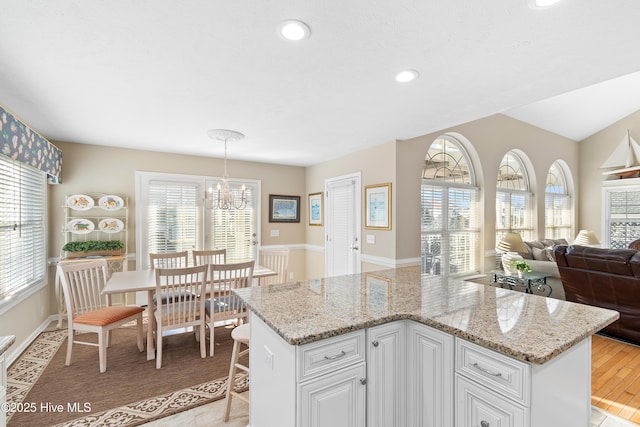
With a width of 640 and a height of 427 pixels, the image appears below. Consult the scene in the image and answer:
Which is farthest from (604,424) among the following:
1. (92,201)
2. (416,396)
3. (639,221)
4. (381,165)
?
(639,221)

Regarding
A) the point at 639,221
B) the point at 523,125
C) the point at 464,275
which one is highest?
the point at 523,125

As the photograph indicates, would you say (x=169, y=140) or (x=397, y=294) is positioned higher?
(x=169, y=140)

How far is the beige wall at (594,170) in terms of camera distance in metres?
6.30

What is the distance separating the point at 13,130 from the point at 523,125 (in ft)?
23.2

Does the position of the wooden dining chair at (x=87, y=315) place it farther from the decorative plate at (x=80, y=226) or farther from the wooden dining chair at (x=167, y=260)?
the decorative plate at (x=80, y=226)

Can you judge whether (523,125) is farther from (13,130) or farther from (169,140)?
(13,130)

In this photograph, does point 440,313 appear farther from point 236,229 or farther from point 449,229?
point 236,229

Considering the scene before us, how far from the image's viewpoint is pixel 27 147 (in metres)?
2.94

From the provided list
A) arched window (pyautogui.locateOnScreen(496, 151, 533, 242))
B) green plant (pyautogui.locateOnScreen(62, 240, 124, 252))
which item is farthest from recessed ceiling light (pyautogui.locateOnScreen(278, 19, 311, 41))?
arched window (pyautogui.locateOnScreen(496, 151, 533, 242))

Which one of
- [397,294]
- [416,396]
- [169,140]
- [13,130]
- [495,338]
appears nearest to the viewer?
[495,338]

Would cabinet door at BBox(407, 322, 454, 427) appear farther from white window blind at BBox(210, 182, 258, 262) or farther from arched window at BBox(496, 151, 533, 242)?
arched window at BBox(496, 151, 533, 242)

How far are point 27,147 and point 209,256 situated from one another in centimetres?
221

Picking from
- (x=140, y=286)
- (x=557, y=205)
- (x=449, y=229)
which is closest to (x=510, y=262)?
(x=449, y=229)

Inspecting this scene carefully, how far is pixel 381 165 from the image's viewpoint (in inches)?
160
